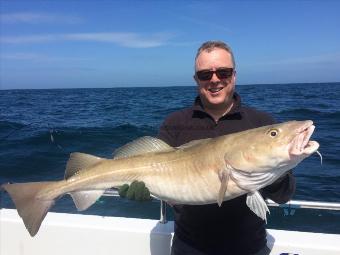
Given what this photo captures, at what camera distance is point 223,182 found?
9.57ft

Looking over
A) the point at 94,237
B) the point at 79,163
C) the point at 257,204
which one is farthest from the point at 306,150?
the point at 94,237

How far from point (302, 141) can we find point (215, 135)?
990 mm

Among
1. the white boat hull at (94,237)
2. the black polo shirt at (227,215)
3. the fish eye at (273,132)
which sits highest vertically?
the fish eye at (273,132)

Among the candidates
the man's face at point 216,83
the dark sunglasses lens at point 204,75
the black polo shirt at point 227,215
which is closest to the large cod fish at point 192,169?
the black polo shirt at point 227,215

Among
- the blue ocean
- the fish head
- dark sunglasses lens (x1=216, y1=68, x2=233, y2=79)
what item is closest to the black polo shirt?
dark sunglasses lens (x1=216, y1=68, x2=233, y2=79)

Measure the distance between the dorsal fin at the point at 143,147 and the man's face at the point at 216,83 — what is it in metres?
0.54

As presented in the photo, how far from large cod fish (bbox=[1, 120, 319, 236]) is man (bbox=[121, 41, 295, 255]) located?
29 centimetres

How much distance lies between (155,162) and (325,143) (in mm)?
12154

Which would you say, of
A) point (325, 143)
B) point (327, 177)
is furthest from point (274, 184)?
point (325, 143)

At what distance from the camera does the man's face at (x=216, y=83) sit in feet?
11.3

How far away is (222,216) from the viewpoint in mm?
3291

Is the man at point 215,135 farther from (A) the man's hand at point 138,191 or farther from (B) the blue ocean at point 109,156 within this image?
(B) the blue ocean at point 109,156

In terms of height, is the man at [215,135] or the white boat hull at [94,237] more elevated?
the man at [215,135]

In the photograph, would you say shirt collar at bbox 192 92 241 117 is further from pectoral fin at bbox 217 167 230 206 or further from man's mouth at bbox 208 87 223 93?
pectoral fin at bbox 217 167 230 206
